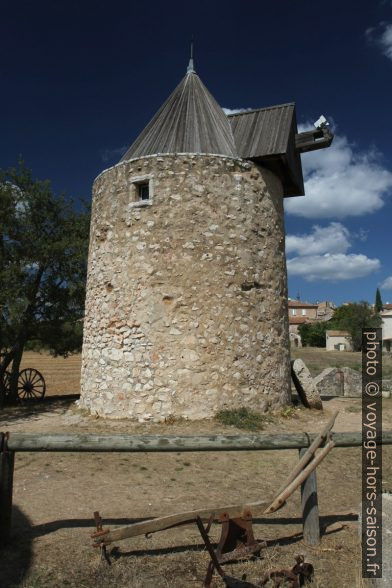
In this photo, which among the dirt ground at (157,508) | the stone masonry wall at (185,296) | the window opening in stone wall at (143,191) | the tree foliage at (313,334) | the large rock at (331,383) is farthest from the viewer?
the tree foliage at (313,334)

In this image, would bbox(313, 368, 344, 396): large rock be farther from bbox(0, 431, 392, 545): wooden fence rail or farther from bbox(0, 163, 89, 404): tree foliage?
bbox(0, 431, 392, 545): wooden fence rail

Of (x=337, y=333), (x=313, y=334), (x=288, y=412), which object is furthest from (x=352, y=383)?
(x=313, y=334)

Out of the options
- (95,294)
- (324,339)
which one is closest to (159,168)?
(95,294)

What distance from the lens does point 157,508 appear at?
5086mm

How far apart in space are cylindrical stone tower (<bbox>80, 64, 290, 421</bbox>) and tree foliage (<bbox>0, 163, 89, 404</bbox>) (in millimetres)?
3263

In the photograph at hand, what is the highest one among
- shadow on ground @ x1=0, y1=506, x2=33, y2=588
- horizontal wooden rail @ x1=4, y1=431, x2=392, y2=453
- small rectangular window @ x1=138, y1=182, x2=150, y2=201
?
small rectangular window @ x1=138, y1=182, x2=150, y2=201

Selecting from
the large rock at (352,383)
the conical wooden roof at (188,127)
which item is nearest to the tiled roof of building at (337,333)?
the large rock at (352,383)

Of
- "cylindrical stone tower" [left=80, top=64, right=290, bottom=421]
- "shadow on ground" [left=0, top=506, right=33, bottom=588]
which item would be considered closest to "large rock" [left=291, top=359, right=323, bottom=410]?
"cylindrical stone tower" [left=80, top=64, right=290, bottom=421]

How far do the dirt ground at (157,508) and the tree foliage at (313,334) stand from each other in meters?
54.8

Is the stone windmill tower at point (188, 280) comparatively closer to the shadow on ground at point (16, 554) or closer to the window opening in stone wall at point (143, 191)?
the window opening in stone wall at point (143, 191)

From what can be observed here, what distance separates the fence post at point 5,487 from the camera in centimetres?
410

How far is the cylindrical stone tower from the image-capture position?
906 centimetres

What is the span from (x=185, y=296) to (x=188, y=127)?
4231 millimetres

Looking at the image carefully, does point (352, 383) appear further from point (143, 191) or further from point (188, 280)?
point (143, 191)
